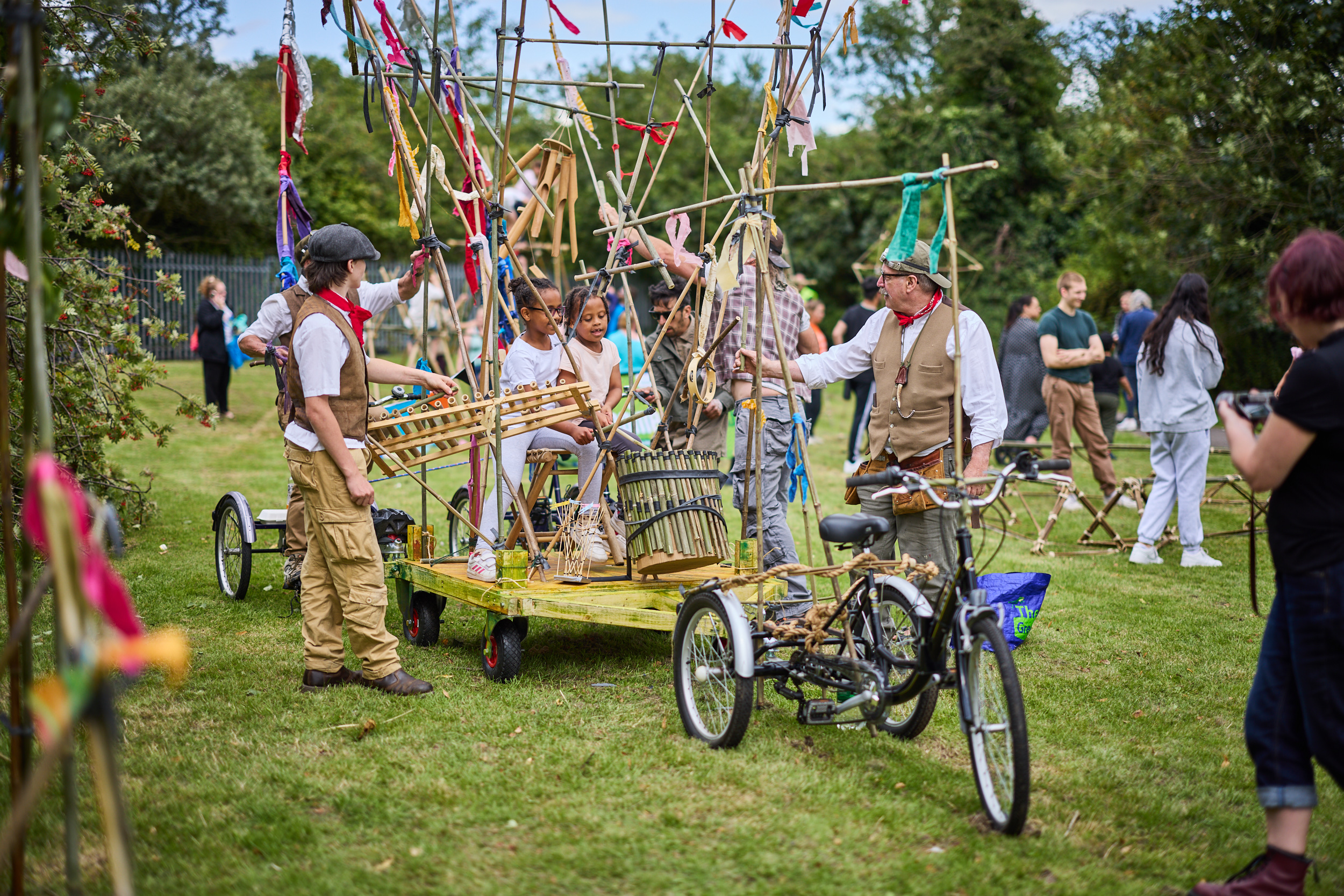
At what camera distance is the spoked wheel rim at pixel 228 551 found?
21.1ft

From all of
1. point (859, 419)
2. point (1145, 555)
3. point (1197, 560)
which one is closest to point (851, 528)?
point (1145, 555)

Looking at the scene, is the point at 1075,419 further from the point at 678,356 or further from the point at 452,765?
the point at 452,765

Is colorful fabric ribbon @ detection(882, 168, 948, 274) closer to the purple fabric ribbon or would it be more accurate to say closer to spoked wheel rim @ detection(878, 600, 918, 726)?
spoked wheel rim @ detection(878, 600, 918, 726)

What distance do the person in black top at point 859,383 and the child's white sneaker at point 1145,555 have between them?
3580 millimetres

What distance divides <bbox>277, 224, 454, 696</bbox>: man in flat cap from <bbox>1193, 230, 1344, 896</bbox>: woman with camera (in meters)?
3.15

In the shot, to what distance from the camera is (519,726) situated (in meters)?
4.35

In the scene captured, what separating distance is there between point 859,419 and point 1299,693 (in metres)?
9.12

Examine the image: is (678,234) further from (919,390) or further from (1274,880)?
(1274,880)

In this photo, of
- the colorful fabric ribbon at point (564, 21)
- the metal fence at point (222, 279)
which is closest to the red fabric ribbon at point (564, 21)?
the colorful fabric ribbon at point (564, 21)

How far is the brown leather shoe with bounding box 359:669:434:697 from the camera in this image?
469 cm

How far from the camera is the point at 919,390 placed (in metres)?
4.51

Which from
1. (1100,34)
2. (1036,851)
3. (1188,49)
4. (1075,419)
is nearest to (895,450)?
(1036,851)

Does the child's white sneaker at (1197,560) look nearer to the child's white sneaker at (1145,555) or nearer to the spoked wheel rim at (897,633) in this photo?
the child's white sneaker at (1145,555)

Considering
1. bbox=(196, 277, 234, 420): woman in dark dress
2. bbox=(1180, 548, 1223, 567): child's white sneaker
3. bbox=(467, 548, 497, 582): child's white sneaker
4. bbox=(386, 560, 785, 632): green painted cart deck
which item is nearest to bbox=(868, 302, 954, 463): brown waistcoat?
bbox=(386, 560, 785, 632): green painted cart deck
